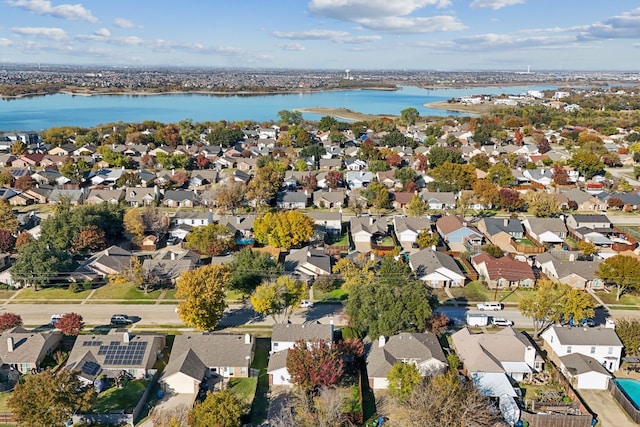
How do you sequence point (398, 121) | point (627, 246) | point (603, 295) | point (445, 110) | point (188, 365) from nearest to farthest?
point (188, 365), point (603, 295), point (627, 246), point (398, 121), point (445, 110)

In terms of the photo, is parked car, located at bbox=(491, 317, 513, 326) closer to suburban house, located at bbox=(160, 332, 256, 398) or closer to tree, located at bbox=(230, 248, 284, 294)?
tree, located at bbox=(230, 248, 284, 294)

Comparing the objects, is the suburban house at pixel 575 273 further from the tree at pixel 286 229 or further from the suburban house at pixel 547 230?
the tree at pixel 286 229

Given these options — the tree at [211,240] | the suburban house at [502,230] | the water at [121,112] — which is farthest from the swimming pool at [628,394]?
the water at [121,112]

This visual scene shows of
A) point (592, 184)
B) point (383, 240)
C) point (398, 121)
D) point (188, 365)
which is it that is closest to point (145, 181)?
point (383, 240)

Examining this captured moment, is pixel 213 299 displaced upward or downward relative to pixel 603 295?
upward

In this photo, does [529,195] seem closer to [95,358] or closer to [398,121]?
[95,358]

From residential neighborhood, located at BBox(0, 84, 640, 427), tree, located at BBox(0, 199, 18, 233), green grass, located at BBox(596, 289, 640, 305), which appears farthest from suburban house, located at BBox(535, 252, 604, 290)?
tree, located at BBox(0, 199, 18, 233)

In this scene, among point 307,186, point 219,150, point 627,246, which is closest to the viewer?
point 627,246
